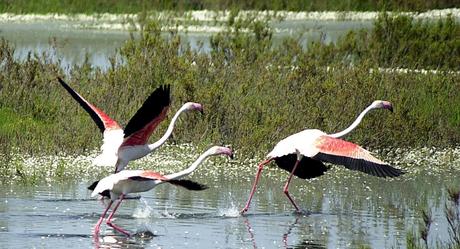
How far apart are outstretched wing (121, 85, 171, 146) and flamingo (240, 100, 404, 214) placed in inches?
41.4

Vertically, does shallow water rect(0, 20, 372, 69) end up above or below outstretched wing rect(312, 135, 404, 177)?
above

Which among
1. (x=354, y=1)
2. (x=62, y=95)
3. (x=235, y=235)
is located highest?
Answer: (x=354, y=1)

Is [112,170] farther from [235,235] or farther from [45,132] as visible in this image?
[235,235]

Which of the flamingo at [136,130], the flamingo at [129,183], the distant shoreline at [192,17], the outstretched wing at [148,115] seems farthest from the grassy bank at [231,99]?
the distant shoreline at [192,17]

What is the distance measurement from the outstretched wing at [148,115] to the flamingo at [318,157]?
1052 mm

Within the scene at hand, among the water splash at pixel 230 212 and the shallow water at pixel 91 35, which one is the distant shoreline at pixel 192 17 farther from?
the water splash at pixel 230 212

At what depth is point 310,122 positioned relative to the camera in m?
13.8

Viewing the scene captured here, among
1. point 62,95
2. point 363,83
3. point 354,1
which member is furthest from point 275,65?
point 354,1

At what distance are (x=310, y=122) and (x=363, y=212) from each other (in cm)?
302

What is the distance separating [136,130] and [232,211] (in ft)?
3.77

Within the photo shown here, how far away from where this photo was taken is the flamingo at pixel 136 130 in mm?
10773

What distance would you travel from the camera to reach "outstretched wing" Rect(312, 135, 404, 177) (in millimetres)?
10641

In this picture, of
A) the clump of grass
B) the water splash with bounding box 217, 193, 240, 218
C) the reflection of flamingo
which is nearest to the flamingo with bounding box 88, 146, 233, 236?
the reflection of flamingo

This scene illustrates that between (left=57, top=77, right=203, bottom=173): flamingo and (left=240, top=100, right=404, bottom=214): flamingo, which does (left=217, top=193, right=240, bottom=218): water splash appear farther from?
(left=57, top=77, right=203, bottom=173): flamingo
